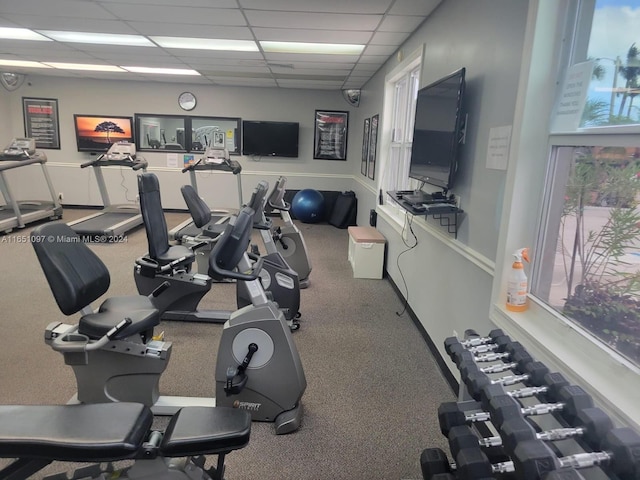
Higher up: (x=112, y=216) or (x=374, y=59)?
(x=374, y=59)

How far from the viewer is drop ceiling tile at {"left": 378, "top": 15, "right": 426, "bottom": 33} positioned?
11.9ft

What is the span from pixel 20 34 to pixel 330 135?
5.15m

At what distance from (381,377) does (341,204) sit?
5.29 metres

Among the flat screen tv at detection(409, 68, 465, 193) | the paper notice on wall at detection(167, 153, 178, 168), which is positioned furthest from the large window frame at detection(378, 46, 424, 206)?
the paper notice on wall at detection(167, 153, 178, 168)

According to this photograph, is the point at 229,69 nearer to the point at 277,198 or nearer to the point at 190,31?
the point at 190,31

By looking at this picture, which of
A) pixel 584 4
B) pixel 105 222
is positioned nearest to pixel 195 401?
pixel 584 4

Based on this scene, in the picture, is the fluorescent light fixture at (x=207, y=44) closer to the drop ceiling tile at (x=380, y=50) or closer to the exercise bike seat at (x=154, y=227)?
the drop ceiling tile at (x=380, y=50)

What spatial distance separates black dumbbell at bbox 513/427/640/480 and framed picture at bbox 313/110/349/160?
7.89m

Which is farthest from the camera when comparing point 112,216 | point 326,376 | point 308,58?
point 112,216

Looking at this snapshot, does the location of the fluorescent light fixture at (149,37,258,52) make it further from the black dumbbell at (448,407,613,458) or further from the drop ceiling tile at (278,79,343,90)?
the black dumbbell at (448,407,613,458)

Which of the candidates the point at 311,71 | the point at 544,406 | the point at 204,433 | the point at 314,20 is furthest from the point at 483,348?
the point at 311,71

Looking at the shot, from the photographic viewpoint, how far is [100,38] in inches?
190

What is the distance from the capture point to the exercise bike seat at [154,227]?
3.20 metres

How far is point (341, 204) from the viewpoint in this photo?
312 inches
